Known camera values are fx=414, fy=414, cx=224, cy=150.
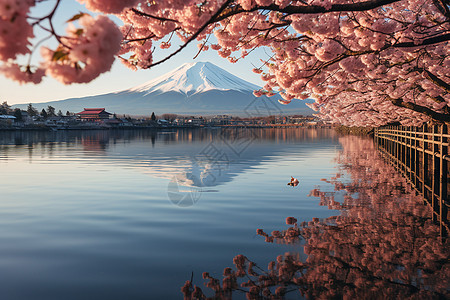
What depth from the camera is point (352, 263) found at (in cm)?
709

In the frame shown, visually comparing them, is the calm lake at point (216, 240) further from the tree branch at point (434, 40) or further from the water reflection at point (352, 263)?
the tree branch at point (434, 40)

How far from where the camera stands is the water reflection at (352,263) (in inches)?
232

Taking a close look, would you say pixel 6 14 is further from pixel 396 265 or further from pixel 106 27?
pixel 396 265

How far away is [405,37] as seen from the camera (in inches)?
393

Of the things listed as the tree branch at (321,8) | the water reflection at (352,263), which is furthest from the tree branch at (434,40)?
the water reflection at (352,263)

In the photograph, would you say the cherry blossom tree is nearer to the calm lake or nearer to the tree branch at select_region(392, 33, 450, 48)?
the tree branch at select_region(392, 33, 450, 48)

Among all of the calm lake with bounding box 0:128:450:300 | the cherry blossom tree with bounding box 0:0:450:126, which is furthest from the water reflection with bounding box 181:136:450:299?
the cherry blossom tree with bounding box 0:0:450:126

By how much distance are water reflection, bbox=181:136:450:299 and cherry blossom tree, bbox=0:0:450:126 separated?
12.0ft

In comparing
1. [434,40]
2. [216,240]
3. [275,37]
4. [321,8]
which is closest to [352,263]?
[216,240]

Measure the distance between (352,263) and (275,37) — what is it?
8.07 metres

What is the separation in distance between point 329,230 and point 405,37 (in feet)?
16.3

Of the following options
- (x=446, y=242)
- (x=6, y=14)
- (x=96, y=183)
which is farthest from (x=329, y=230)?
(x=96, y=183)

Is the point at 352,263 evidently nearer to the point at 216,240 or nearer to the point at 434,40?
the point at 216,240

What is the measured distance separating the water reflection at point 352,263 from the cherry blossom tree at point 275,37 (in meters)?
3.66
